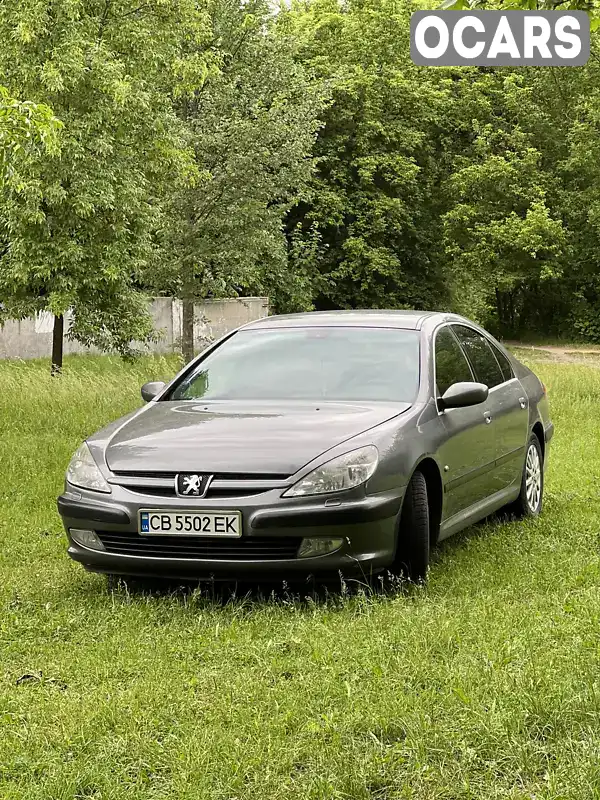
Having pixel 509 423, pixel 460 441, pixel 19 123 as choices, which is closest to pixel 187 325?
pixel 19 123

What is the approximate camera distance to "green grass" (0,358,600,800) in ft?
12.3

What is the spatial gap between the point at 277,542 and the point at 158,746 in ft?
6.72

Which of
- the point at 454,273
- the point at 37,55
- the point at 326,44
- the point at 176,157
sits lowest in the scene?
the point at 454,273

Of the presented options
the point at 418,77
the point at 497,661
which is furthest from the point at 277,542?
the point at 418,77

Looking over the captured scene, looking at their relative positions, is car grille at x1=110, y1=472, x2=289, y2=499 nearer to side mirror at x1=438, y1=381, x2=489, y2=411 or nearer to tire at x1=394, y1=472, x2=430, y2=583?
tire at x1=394, y1=472, x2=430, y2=583

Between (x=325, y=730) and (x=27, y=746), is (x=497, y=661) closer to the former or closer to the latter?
(x=325, y=730)

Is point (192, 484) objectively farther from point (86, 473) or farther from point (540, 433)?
point (540, 433)

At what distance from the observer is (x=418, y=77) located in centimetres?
4550

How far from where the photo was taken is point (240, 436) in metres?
6.38

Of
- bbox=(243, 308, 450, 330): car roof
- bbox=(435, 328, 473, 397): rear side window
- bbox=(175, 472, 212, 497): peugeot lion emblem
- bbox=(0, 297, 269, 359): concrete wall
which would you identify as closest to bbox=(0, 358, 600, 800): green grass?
bbox=(175, 472, 212, 497): peugeot lion emblem

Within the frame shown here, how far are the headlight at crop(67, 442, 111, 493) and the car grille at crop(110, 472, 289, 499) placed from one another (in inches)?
6.0

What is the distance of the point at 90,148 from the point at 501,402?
38.4 ft

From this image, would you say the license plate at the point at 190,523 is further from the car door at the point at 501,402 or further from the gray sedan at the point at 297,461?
the car door at the point at 501,402

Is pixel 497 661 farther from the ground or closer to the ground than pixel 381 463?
closer to the ground
